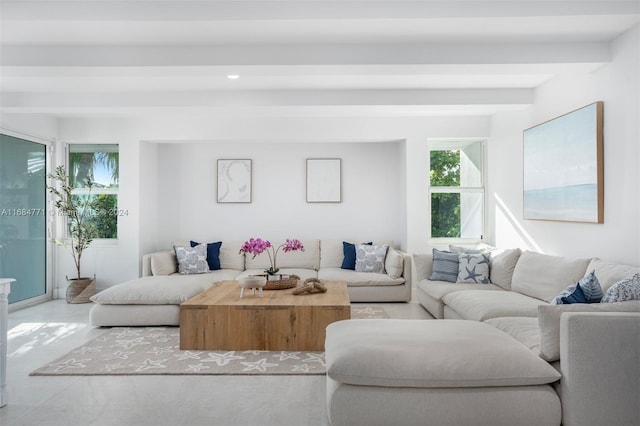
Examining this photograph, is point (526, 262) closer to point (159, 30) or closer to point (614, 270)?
point (614, 270)

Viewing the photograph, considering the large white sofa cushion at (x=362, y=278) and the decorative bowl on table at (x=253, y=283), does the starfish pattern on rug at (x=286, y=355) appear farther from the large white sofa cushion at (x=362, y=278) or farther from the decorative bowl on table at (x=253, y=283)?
the large white sofa cushion at (x=362, y=278)

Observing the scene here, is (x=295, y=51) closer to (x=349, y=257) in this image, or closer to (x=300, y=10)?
(x=300, y=10)

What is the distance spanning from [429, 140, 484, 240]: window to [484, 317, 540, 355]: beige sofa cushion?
2.92m

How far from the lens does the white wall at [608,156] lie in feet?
10.1

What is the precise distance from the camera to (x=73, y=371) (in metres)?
3.07

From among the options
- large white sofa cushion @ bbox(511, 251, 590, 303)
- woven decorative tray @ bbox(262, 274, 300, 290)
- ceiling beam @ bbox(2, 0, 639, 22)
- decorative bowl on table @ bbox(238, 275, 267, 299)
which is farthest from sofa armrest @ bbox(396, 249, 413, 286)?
ceiling beam @ bbox(2, 0, 639, 22)

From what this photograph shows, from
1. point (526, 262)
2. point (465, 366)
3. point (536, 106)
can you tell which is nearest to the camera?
point (465, 366)

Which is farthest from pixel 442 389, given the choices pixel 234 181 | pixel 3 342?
pixel 234 181

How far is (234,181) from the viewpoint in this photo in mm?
6246

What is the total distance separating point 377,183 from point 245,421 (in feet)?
14.6

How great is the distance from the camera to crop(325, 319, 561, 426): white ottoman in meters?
2.04

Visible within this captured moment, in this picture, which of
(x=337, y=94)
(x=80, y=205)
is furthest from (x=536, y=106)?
(x=80, y=205)

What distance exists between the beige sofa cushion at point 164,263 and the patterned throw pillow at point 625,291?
457 centimetres

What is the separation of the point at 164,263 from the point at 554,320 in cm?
448
